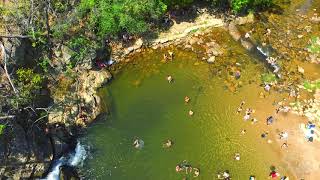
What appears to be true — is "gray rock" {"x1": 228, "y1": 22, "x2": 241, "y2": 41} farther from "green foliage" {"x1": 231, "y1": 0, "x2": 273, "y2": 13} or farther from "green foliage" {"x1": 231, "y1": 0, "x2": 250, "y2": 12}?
"green foliage" {"x1": 231, "y1": 0, "x2": 250, "y2": 12}

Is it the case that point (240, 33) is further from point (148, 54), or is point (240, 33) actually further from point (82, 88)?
point (82, 88)

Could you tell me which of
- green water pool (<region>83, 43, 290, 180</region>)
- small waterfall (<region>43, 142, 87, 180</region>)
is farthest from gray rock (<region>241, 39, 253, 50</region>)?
small waterfall (<region>43, 142, 87, 180</region>)

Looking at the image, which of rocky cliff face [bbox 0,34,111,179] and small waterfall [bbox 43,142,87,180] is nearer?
rocky cliff face [bbox 0,34,111,179]

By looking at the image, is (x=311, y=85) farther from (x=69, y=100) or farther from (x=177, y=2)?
(x=69, y=100)

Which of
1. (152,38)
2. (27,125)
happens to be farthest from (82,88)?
(152,38)

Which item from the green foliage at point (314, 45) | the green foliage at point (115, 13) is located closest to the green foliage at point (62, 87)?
the green foliage at point (115, 13)

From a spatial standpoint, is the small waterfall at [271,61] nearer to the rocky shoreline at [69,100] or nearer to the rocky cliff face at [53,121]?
the rocky shoreline at [69,100]
